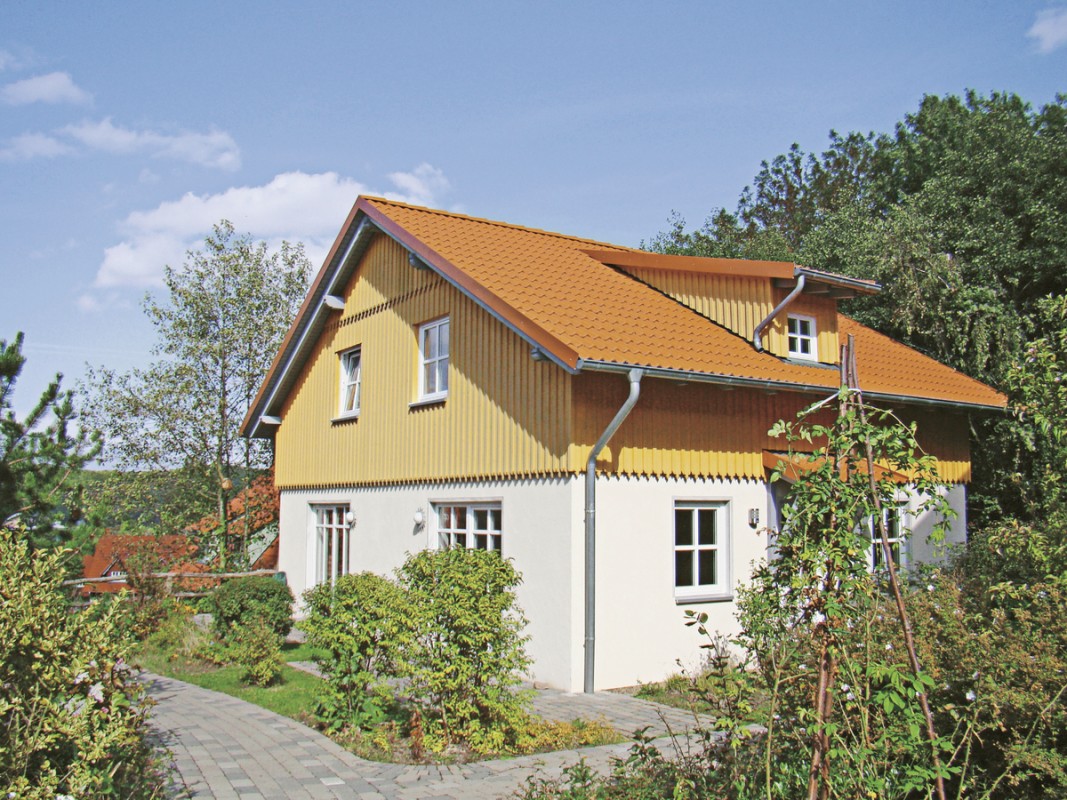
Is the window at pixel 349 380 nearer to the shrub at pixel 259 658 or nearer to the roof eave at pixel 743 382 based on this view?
the shrub at pixel 259 658

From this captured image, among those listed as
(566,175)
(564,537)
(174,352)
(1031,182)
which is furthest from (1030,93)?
(174,352)

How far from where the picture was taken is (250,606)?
13.2 m

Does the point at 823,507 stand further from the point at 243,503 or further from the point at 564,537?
the point at 243,503

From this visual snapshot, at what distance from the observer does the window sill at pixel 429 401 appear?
44.7 feet

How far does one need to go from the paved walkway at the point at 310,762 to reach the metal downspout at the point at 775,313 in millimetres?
5650

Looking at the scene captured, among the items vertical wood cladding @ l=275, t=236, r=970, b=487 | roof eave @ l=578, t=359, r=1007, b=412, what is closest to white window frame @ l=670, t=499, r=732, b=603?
vertical wood cladding @ l=275, t=236, r=970, b=487

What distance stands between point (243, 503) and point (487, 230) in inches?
506

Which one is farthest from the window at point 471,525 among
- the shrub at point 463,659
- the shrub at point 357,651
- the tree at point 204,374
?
the tree at point 204,374

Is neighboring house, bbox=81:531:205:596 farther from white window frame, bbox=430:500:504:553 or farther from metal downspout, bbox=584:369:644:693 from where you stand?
metal downspout, bbox=584:369:644:693

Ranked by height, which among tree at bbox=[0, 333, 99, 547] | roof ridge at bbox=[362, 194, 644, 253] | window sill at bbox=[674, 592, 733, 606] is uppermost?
roof ridge at bbox=[362, 194, 644, 253]

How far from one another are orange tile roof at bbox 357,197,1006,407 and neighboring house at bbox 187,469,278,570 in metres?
9.49

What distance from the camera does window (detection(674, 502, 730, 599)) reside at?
11602mm

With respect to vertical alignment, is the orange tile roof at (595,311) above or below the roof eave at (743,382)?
above

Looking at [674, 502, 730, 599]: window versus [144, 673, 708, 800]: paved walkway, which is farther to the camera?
[674, 502, 730, 599]: window
